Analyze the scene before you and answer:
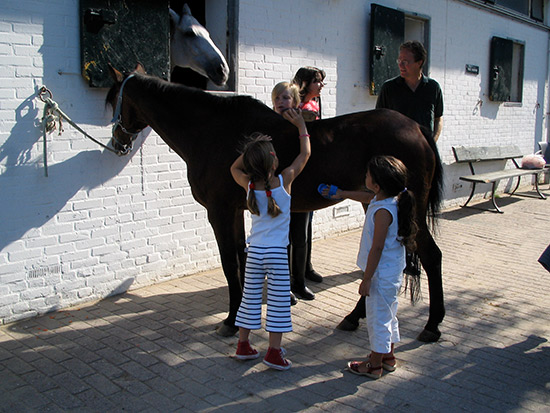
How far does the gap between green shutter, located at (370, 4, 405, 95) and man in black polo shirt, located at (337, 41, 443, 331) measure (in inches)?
99.3

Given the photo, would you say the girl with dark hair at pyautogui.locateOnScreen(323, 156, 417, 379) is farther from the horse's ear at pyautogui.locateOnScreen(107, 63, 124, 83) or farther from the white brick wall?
the white brick wall

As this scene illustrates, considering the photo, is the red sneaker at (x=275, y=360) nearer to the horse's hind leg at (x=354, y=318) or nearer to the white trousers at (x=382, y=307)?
the white trousers at (x=382, y=307)

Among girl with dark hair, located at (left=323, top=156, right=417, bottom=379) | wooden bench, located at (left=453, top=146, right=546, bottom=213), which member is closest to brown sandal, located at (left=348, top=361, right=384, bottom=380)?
girl with dark hair, located at (left=323, top=156, right=417, bottom=379)

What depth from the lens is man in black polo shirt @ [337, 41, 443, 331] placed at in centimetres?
461

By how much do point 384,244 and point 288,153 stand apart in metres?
1.12

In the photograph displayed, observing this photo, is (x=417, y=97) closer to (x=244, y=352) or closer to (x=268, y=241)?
(x=268, y=241)

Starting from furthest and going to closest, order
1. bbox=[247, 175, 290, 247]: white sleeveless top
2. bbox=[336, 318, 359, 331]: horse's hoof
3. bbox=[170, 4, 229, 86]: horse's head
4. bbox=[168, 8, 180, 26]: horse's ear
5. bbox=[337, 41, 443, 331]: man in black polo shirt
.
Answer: bbox=[168, 8, 180, 26]: horse's ear → bbox=[170, 4, 229, 86]: horse's head → bbox=[337, 41, 443, 331]: man in black polo shirt → bbox=[336, 318, 359, 331]: horse's hoof → bbox=[247, 175, 290, 247]: white sleeveless top

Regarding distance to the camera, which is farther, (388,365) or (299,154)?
(299,154)

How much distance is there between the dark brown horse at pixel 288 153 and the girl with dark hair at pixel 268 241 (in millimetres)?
542

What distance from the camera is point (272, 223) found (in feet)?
10.9

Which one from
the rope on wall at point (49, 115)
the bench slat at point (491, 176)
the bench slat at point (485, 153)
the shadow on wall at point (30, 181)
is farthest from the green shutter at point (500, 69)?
the rope on wall at point (49, 115)

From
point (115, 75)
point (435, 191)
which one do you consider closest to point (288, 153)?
point (435, 191)

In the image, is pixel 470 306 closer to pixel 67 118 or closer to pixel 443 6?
pixel 67 118

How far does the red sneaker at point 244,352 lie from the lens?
351cm
